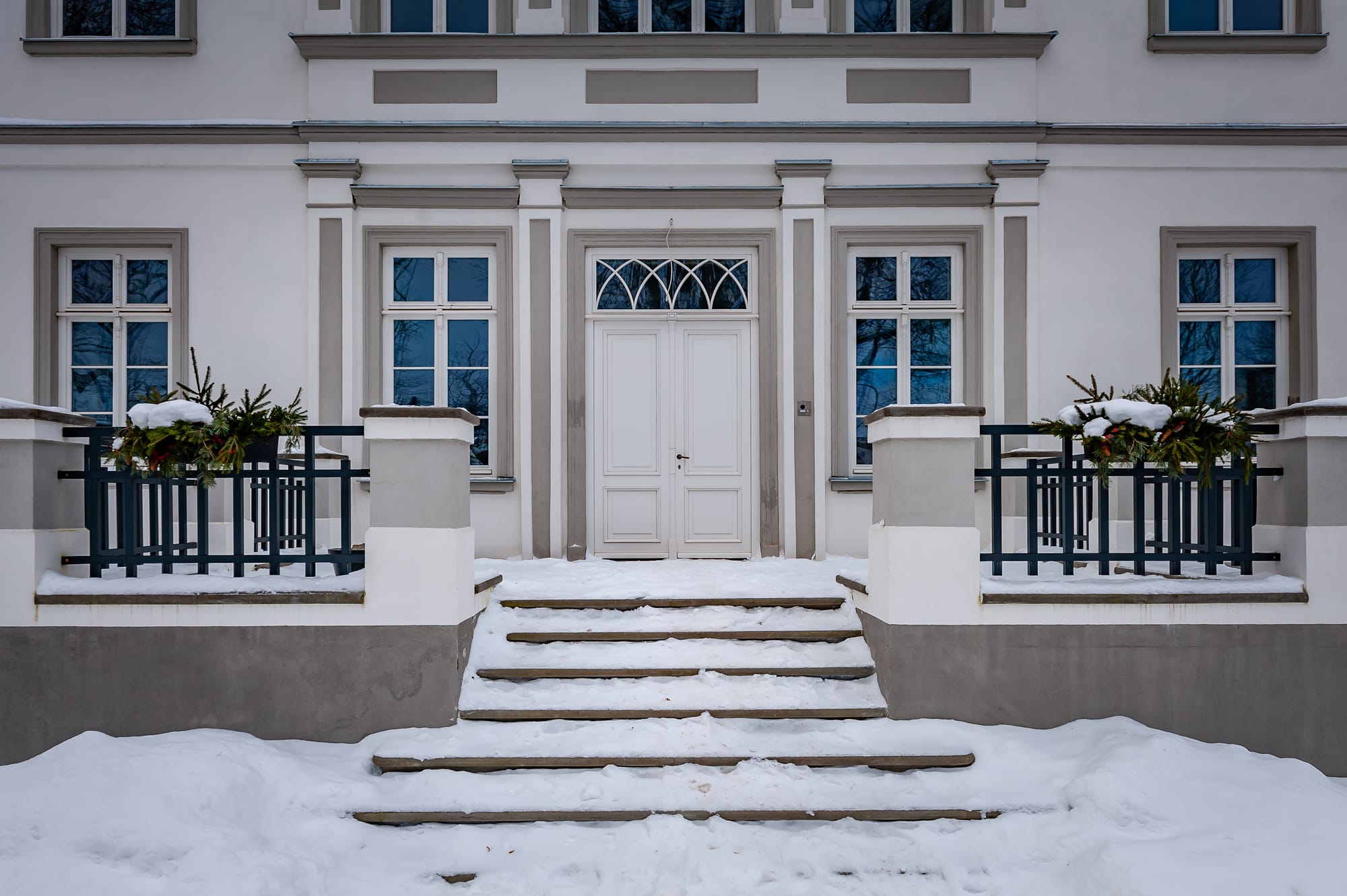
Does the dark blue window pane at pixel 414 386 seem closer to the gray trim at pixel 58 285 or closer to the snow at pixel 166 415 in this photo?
the gray trim at pixel 58 285

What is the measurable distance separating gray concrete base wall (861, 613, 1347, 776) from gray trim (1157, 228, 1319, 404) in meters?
3.32

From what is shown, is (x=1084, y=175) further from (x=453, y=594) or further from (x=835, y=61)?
(x=453, y=594)

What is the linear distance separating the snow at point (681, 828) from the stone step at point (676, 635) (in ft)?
2.24

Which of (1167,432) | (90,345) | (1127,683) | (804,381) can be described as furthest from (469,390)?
(1127,683)

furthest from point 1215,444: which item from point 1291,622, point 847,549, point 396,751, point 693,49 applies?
point 693,49

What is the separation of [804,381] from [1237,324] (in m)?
3.68

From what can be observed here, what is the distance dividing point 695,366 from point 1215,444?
150 inches

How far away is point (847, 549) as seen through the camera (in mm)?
6707

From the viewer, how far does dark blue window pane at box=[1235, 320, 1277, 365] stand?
6.83 metres

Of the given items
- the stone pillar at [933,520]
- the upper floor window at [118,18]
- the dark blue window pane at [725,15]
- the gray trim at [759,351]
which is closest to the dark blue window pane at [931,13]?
the dark blue window pane at [725,15]

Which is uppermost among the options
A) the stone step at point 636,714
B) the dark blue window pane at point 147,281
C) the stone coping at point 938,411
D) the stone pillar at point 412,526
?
the dark blue window pane at point 147,281

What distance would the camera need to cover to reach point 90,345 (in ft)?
22.2

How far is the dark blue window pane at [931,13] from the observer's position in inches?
277

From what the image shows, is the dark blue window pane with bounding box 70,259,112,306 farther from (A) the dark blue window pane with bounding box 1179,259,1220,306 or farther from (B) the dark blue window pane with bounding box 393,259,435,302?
(A) the dark blue window pane with bounding box 1179,259,1220,306
